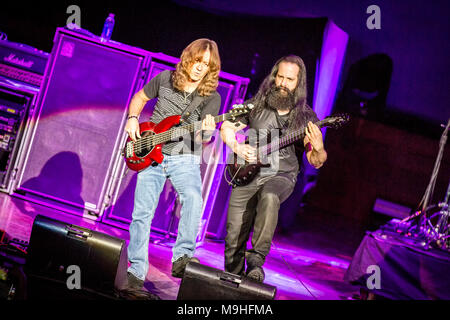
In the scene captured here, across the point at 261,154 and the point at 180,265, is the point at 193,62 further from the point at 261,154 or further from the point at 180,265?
the point at 180,265

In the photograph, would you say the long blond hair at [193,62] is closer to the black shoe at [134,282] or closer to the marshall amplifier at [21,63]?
the black shoe at [134,282]

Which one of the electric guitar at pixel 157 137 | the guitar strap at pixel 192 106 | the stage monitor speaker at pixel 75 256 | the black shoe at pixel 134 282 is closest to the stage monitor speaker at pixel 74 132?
the electric guitar at pixel 157 137

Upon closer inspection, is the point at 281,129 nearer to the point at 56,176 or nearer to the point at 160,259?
the point at 160,259

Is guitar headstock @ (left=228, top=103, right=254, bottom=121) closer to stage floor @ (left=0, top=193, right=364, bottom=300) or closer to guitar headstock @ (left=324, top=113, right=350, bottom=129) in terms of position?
guitar headstock @ (left=324, top=113, right=350, bottom=129)

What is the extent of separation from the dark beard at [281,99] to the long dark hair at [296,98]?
47 millimetres

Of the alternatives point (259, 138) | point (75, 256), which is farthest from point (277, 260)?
point (75, 256)

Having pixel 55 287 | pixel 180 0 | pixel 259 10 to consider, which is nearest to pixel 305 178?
pixel 259 10

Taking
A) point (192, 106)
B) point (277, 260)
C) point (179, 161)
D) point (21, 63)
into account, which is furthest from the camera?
point (277, 260)

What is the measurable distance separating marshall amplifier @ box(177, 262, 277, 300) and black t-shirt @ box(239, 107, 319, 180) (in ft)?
4.25

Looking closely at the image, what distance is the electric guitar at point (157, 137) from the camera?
3965 mm

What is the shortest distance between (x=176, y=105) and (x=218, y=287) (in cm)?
181

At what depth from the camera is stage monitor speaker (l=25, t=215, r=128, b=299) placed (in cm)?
318

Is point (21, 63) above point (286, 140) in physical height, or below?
above

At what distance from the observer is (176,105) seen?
4.15 metres
